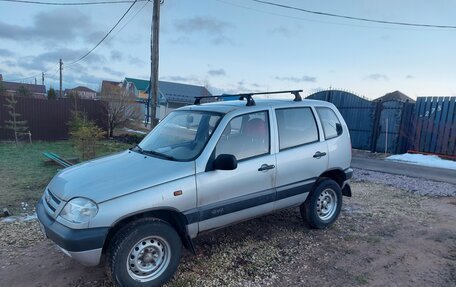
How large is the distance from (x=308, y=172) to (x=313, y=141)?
1.49ft

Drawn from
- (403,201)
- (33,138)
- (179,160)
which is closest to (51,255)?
(179,160)

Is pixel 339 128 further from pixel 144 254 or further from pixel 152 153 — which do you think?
pixel 144 254

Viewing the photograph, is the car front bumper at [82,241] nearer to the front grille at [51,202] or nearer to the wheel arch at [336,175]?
the front grille at [51,202]

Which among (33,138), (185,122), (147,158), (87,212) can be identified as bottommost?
(33,138)

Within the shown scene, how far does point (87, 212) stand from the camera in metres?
2.88

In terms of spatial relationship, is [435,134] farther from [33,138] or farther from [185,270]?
[33,138]

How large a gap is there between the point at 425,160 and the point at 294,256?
10658 millimetres

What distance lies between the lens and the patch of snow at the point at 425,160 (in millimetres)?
11617

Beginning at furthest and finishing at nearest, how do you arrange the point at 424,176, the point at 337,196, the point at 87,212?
the point at 424,176 → the point at 337,196 → the point at 87,212

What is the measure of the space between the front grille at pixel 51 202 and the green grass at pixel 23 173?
2480 mm

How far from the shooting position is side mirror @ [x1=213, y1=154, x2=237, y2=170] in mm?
3336

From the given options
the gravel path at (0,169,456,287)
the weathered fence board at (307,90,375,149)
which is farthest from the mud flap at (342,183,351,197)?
the weathered fence board at (307,90,375,149)

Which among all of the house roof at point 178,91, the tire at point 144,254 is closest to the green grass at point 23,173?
the tire at point 144,254

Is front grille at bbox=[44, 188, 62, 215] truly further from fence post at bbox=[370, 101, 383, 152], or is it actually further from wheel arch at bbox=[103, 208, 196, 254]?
fence post at bbox=[370, 101, 383, 152]
